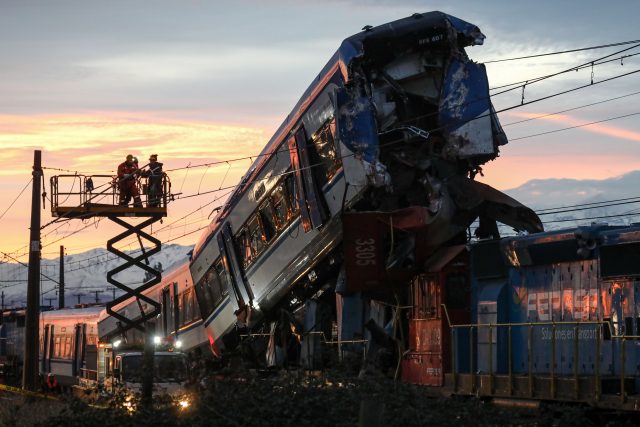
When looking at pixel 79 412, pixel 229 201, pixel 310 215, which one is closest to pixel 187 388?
pixel 79 412

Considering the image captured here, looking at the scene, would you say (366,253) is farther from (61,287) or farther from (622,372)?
(61,287)

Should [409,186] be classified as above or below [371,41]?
below

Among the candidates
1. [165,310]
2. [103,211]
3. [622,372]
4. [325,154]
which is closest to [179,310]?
[165,310]

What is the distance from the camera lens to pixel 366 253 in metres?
21.9

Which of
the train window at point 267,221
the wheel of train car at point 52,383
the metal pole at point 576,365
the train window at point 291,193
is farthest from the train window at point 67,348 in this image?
the metal pole at point 576,365

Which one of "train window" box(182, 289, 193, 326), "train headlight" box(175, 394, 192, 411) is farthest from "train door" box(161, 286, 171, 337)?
"train headlight" box(175, 394, 192, 411)

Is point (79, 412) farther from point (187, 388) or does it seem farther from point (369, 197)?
point (369, 197)

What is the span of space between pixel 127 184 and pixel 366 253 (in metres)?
14.1

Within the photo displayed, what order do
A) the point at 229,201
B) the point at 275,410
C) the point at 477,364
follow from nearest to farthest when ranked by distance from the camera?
the point at 275,410 < the point at 477,364 < the point at 229,201

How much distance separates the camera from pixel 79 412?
1492 cm

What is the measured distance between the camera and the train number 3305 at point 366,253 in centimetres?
2181

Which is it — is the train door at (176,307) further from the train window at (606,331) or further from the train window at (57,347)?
the train window at (606,331)

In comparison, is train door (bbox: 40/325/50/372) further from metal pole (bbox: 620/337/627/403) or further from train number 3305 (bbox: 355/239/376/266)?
metal pole (bbox: 620/337/627/403)

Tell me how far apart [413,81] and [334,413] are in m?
9.66
